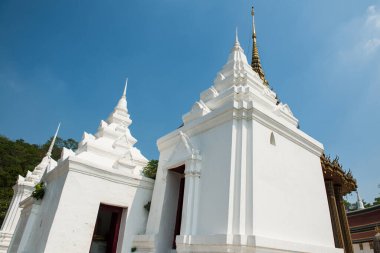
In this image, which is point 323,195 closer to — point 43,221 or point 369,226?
point 43,221

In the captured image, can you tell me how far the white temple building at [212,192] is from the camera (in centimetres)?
638

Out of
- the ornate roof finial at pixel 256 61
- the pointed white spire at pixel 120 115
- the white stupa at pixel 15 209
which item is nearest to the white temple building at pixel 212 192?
the pointed white spire at pixel 120 115

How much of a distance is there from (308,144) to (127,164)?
634 cm

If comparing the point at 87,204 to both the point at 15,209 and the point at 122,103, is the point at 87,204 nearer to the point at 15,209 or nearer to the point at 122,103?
the point at 122,103

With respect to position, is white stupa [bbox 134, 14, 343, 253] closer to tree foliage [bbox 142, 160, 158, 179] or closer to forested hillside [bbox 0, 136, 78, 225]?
tree foliage [bbox 142, 160, 158, 179]

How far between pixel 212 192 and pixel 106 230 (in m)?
7.99

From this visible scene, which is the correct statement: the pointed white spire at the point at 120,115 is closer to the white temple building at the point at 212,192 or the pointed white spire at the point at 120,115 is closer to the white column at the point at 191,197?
the white temple building at the point at 212,192

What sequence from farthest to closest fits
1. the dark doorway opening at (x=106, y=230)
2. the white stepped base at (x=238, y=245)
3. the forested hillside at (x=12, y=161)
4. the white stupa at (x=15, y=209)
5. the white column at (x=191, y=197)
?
the forested hillside at (x=12, y=161) < the white stupa at (x=15, y=209) < the dark doorway opening at (x=106, y=230) < the white column at (x=191, y=197) < the white stepped base at (x=238, y=245)

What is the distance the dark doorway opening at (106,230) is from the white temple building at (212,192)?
0.20 feet

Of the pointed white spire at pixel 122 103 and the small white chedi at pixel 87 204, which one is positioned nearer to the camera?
the small white chedi at pixel 87 204

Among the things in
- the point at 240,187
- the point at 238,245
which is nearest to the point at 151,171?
the point at 240,187

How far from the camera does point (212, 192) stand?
274 inches

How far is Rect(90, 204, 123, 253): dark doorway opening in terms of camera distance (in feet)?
29.0

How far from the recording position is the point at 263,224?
20.3 ft
